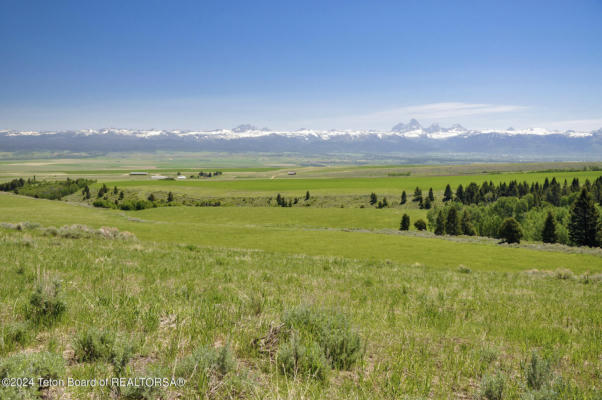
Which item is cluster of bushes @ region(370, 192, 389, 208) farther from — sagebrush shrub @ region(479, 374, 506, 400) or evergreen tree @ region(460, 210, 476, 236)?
sagebrush shrub @ region(479, 374, 506, 400)

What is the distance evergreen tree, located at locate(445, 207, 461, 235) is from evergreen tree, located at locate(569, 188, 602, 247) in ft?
93.5

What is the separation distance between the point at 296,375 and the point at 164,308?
3263 millimetres

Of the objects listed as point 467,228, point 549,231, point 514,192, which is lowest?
point 467,228

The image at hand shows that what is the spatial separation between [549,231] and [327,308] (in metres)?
102

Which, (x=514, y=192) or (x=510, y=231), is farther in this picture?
(x=514, y=192)

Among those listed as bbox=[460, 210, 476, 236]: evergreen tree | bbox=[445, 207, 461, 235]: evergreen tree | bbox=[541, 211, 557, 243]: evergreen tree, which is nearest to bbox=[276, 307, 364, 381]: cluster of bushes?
bbox=[445, 207, 461, 235]: evergreen tree

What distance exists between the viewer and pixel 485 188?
162 metres

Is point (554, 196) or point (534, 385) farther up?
point (534, 385)

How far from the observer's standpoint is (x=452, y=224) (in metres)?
91.1

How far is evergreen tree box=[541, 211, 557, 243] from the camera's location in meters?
85.2

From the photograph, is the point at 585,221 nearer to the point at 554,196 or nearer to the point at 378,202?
the point at 554,196

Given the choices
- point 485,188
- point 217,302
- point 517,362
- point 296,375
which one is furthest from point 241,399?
point 485,188
